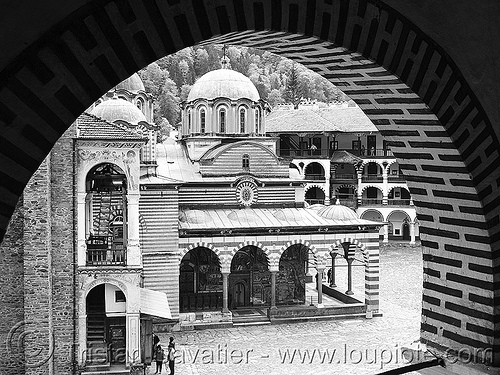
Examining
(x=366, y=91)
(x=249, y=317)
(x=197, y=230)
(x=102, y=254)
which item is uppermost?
(x=366, y=91)

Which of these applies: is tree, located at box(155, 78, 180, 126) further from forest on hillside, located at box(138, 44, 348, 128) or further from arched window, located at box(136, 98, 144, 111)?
arched window, located at box(136, 98, 144, 111)

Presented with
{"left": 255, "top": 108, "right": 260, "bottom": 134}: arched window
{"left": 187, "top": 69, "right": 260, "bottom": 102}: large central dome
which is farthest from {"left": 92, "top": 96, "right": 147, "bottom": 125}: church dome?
{"left": 255, "top": 108, "right": 260, "bottom": 134}: arched window

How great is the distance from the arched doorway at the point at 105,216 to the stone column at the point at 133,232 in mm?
256

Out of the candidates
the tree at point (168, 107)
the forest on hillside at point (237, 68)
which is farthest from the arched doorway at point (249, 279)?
the tree at point (168, 107)

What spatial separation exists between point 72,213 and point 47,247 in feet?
3.77

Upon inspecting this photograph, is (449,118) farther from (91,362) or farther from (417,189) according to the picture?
(91,362)

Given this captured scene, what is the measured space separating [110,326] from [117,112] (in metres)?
9.70

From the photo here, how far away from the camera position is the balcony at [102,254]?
Result: 1429 cm

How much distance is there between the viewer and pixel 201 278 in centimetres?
2248

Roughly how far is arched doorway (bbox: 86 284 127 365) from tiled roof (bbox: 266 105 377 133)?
24730mm

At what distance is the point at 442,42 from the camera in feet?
10.3

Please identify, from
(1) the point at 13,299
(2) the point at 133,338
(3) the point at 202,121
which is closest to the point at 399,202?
(3) the point at 202,121

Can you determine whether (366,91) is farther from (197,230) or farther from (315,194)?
(315,194)

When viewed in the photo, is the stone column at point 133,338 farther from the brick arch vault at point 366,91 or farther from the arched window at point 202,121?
the arched window at point 202,121
